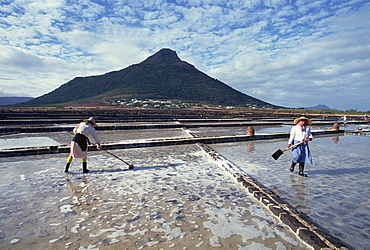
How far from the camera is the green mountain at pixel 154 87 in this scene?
71.6m

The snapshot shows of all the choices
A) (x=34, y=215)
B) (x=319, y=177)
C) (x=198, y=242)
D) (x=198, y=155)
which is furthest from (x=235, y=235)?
(x=198, y=155)

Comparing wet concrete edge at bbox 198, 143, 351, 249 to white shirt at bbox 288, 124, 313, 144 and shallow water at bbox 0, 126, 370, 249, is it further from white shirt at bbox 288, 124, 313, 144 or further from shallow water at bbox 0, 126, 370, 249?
white shirt at bbox 288, 124, 313, 144

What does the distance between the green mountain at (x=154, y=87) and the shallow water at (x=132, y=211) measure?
6285 centimetres

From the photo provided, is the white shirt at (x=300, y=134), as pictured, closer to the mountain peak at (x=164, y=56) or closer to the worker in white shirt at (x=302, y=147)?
the worker in white shirt at (x=302, y=147)

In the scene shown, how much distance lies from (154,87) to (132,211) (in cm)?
7591

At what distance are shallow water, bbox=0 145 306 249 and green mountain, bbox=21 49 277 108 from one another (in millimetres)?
62855

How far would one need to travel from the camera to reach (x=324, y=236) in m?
2.52

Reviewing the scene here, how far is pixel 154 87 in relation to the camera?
253 feet

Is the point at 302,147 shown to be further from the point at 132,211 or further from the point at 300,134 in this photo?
the point at 132,211

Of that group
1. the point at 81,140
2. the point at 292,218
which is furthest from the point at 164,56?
the point at 292,218

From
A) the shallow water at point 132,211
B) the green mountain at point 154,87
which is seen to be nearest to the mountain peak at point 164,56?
the green mountain at point 154,87

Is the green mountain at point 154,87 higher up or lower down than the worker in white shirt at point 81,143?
higher up

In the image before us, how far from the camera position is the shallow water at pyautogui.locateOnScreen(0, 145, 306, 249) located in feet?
8.21

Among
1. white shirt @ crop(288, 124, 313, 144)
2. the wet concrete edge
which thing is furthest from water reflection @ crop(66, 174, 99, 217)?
white shirt @ crop(288, 124, 313, 144)
